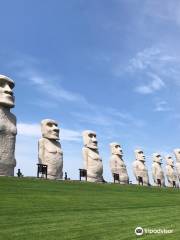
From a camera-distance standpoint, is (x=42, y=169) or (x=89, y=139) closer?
(x=42, y=169)

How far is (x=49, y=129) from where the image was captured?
88.8 ft

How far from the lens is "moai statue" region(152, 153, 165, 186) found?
136 feet

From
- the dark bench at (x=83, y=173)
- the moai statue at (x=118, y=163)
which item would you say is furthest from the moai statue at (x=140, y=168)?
the dark bench at (x=83, y=173)

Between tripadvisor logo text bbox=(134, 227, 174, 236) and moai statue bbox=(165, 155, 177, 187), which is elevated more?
moai statue bbox=(165, 155, 177, 187)

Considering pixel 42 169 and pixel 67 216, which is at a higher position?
pixel 42 169

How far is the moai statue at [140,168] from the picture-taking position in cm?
3884

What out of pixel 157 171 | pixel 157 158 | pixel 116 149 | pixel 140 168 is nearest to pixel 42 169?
pixel 116 149

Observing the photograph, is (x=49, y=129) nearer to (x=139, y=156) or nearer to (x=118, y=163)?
(x=118, y=163)

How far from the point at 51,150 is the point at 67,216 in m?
14.8

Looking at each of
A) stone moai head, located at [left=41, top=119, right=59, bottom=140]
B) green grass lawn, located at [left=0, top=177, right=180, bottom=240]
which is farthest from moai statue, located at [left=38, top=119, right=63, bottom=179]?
green grass lawn, located at [left=0, top=177, right=180, bottom=240]

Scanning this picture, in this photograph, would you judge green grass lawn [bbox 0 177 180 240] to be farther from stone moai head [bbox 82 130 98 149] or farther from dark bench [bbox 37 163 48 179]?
stone moai head [bbox 82 130 98 149]

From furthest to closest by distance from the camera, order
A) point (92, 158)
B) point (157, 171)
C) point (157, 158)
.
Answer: point (157, 158) < point (157, 171) < point (92, 158)

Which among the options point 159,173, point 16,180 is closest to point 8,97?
point 16,180

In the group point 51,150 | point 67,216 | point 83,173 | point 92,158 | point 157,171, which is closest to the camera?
point 67,216
